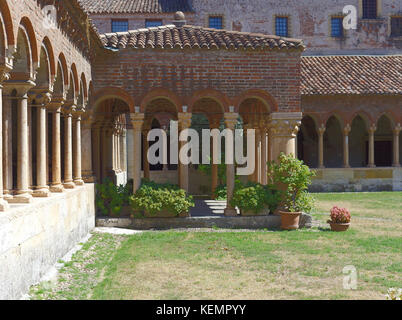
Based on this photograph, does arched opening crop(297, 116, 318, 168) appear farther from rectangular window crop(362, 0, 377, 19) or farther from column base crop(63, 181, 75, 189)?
column base crop(63, 181, 75, 189)

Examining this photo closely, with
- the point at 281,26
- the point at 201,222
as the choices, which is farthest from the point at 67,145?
the point at 281,26

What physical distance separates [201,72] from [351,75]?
13.7m

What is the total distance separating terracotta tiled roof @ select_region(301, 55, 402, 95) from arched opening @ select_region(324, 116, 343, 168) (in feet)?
9.81

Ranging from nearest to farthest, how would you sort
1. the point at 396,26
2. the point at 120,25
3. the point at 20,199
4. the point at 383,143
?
the point at 20,199 → the point at 383,143 → the point at 120,25 → the point at 396,26

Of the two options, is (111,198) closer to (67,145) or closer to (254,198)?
(67,145)

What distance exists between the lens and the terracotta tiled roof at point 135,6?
2797 cm

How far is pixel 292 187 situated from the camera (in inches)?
466

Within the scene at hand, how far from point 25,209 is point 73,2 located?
4296 millimetres

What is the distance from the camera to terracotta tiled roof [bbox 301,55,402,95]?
2183cm

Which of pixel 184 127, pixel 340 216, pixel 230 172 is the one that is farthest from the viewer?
pixel 230 172

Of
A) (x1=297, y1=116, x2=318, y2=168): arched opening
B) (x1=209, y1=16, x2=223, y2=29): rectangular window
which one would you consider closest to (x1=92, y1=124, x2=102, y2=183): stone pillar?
(x1=297, y1=116, x2=318, y2=168): arched opening

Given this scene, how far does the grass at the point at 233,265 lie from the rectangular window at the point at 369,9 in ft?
74.8

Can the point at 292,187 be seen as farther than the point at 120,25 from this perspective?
No

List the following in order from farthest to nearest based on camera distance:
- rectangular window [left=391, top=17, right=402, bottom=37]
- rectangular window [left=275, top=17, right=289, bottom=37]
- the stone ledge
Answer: rectangular window [left=391, top=17, right=402, bottom=37]
rectangular window [left=275, top=17, right=289, bottom=37]
the stone ledge
